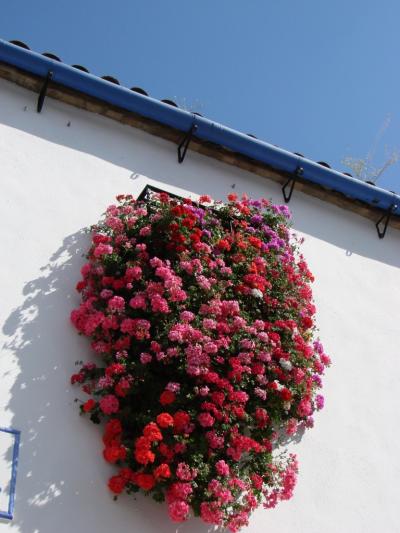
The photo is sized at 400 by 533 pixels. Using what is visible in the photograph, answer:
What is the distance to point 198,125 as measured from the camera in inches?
297

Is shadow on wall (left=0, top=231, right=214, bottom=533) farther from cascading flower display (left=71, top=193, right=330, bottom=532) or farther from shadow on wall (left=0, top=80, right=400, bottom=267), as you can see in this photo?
shadow on wall (left=0, top=80, right=400, bottom=267)

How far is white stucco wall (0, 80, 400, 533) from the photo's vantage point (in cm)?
503

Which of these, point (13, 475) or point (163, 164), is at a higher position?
point (163, 164)

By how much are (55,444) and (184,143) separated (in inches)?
141

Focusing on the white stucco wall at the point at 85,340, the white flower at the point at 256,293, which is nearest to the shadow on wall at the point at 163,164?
the white stucco wall at the point at 85,340

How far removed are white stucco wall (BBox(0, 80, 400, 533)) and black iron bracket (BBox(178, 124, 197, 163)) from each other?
81 millimetres

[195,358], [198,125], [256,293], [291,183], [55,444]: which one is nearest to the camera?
[55,444]

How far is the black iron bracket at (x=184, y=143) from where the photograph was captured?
7.54 m

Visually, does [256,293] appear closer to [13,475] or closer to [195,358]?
[195,358]

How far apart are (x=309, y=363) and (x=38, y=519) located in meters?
2.42

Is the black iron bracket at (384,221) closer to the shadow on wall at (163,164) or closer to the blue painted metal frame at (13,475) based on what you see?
the shadow on wall at (163,164)

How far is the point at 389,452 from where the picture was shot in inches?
255

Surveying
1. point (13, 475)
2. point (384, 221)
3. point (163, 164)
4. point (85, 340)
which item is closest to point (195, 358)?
point (85, 340)

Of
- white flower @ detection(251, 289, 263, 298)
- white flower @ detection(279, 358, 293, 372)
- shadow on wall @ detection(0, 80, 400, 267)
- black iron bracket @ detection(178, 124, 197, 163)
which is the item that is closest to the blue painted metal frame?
white flower @ detection(279, 358, 293, 372)
